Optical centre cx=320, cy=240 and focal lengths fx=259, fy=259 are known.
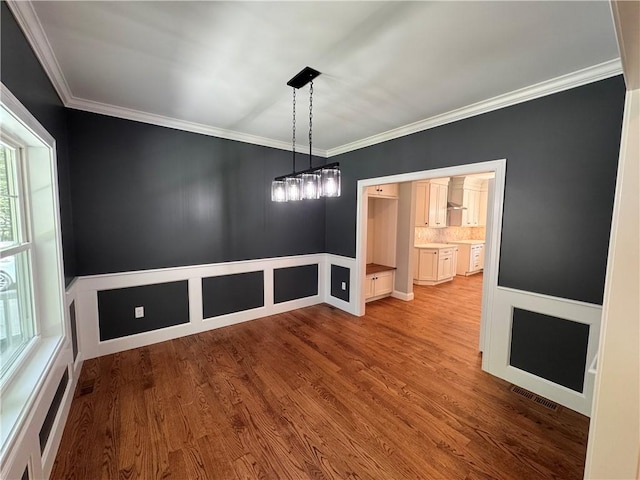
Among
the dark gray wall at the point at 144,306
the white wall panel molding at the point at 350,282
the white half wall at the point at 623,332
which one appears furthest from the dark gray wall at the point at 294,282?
the white half wall at the point at 623,332

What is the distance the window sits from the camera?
148cm

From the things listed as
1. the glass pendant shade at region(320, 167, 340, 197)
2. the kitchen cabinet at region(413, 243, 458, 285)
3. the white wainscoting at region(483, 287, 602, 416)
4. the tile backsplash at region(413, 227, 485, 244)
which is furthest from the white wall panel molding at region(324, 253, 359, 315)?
the tile backsplash at region(413, 227, 485, 244)

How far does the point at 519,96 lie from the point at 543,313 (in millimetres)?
1935

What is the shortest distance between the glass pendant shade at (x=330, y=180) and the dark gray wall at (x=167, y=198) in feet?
6.05

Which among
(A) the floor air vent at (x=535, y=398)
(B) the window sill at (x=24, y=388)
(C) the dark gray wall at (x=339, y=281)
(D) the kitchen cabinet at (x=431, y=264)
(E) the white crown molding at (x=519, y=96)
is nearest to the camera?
(B) the window sill at (x=24, y=388)

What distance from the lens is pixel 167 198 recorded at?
3.11m

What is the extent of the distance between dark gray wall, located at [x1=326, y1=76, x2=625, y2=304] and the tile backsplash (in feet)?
12.5

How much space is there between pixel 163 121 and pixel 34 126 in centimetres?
164

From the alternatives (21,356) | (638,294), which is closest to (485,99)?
(638,294)

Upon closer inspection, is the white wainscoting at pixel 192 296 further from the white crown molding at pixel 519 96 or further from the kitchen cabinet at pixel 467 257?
the kitchen cabinet at pixel 467 257

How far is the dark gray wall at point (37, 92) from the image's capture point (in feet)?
4.20

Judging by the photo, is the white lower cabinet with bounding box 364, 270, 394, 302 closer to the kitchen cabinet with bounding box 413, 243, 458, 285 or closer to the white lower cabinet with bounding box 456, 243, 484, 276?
the kitchen cabinet with bounding box 413, 243, 458, 285

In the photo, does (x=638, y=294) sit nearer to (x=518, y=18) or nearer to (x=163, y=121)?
(x=518, y=18)

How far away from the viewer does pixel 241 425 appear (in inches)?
76.0
